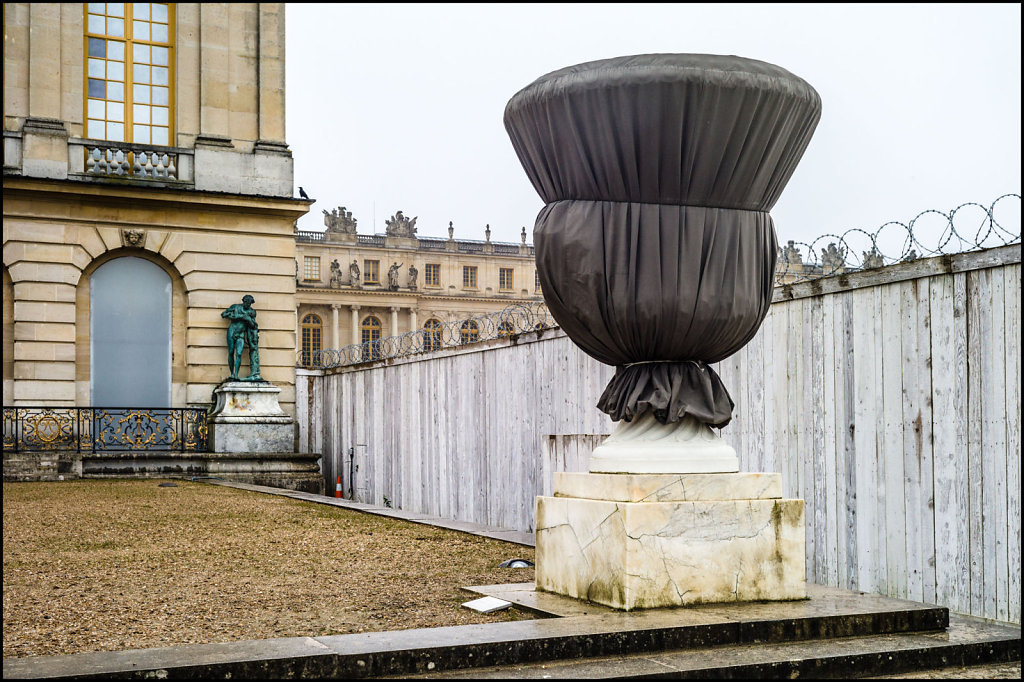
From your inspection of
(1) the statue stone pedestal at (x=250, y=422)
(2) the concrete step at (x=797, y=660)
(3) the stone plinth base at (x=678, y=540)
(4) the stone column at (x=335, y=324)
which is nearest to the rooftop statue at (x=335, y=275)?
(4) the stone column at (x=335, y=324)

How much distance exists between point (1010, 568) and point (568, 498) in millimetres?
2484

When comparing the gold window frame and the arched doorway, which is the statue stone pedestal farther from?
the gold window frame

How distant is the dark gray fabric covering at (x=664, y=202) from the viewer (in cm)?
553

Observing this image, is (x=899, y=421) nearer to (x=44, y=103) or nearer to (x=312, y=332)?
(x=44, y=103)

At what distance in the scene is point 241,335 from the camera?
68.7 ft

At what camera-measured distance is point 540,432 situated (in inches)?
441

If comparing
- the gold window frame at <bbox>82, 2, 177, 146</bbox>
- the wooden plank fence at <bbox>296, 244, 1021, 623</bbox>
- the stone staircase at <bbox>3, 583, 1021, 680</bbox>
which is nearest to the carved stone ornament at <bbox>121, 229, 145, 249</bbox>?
the gold window frame at <bbox>82, 2, 177, 146</bbox>

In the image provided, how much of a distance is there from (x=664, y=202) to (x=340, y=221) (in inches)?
2938

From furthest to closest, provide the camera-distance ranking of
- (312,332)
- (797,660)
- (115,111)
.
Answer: (312,332)
(115,111)
(797,660)

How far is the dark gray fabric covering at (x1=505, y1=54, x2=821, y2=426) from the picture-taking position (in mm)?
5531

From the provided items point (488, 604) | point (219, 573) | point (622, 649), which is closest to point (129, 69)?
point (219, 573)

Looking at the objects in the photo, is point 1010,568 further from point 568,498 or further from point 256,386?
point 256,386

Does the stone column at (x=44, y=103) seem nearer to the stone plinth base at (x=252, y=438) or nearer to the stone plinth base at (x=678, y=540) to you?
the stone plinth base at (x=252, y=438)

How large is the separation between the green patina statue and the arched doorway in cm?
124
